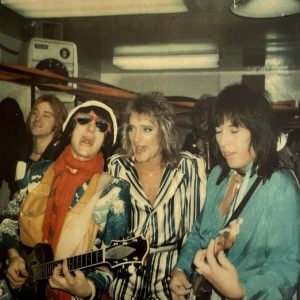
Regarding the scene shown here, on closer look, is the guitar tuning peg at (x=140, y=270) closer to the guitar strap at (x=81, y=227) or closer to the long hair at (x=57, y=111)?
the guitar strap at (x=81, y=227)

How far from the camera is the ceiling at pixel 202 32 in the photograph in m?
2.23

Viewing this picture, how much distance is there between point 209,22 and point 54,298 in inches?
61.4

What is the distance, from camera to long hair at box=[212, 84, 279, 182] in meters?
2.13

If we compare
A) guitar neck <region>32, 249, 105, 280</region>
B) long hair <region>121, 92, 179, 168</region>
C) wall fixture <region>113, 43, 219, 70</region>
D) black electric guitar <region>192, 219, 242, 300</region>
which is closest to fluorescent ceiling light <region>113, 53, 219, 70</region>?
wall fixture <region>113, 43, 219, 70</region>

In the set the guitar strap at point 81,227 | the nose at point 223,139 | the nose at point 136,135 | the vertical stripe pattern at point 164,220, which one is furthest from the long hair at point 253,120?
the guitar strap at point 81,227

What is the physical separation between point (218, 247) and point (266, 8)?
1113 millimetres

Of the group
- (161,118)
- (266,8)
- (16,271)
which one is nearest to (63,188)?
(16,271)

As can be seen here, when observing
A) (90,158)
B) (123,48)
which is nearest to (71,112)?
A: (90,158)

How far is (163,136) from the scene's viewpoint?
88.7 inches

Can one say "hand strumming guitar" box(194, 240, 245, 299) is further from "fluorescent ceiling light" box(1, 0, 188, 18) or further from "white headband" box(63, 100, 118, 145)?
"fluorescent ceiling light" box(1, 0, 188, 18)

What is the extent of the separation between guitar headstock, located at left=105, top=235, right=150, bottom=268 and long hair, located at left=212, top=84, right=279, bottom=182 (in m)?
0.48

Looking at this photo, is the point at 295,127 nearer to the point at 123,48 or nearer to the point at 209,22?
the point at 209,22

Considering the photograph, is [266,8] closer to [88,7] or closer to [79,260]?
[88,7]

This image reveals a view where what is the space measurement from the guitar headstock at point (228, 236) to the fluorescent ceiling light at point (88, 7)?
104cm
